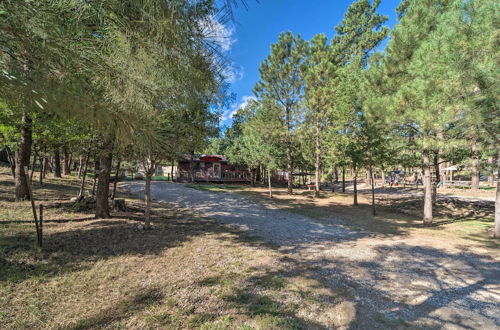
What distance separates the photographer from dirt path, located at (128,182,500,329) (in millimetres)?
2930

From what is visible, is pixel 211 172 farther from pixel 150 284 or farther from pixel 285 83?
pixel 150 284

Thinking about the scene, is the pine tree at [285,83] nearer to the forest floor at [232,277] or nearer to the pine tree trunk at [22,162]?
the forest floor at [232,277]

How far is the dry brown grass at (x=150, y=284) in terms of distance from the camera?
2.63m

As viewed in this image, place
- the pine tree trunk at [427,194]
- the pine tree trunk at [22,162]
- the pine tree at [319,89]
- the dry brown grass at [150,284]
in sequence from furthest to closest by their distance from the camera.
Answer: the pine tree at [319,89] < the pine tree trunk at [427,194] < the pine tree trunk at [22,162] < the dry brown grass at [150,284]

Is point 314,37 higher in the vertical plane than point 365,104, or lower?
higher

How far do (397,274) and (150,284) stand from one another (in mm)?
4422

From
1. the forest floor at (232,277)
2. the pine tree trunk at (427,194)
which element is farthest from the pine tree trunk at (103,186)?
the pine tree trunk at (427,194)

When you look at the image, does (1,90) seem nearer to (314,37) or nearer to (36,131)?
(36,131)

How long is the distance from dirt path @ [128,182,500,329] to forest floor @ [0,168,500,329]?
0.02m

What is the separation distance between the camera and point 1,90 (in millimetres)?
1995

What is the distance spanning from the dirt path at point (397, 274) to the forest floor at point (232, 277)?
24 millimetres

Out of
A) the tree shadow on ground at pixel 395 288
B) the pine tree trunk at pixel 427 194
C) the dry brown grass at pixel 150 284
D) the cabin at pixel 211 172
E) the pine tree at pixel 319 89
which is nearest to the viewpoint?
the dry brown grass at pixel 150 284

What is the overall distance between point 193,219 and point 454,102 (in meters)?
8.78

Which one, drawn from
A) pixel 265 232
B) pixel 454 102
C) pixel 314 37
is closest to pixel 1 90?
pixel 265 232
